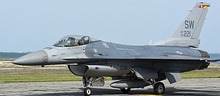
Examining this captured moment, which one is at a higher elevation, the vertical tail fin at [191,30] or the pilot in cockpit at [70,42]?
the vertical tail fin at [191,30]

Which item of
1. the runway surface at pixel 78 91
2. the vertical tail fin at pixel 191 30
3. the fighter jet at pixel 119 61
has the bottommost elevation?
the runway surface at pixel 78 91

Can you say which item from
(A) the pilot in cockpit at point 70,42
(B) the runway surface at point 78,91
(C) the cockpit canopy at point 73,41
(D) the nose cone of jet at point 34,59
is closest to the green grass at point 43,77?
(B) the runway surface at point 78,91

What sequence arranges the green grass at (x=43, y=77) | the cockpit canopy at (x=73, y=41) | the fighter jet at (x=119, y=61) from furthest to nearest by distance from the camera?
the green grass at (x=43, y=77) < the cockpit canopy at (x=73, y=41) < the fighter jet at (x=119, y=61)

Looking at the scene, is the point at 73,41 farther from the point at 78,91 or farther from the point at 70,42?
the point at 78,91

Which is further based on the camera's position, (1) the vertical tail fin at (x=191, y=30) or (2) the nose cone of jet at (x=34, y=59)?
(1) the vertical tail fin at (x=191, y=30)

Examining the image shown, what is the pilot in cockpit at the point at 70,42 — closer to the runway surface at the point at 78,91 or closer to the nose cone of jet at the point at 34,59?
the nose cone of jet at the point at 34,59

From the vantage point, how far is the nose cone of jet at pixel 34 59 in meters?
16.5

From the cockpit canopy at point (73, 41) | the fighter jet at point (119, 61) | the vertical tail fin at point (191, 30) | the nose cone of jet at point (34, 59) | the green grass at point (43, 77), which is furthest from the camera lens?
the green grass at point (43, 77)

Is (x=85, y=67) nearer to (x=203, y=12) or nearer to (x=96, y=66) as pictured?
(x=96, y=66)

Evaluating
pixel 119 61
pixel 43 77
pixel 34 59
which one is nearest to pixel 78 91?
pixel 119 61

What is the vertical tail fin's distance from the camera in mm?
22531

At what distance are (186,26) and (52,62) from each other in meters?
8.52

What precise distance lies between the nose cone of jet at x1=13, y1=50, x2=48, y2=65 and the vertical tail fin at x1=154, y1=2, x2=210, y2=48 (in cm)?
716

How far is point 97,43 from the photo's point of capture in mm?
18641
